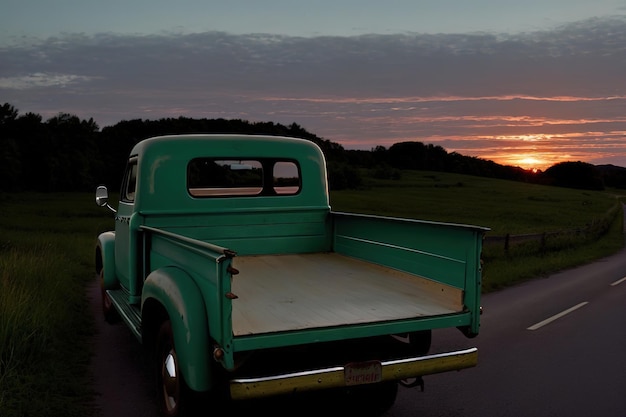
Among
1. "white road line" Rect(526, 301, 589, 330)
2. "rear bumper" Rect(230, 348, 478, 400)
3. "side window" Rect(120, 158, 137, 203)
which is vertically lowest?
"white road line" Rect(526, 301, 589, 330)

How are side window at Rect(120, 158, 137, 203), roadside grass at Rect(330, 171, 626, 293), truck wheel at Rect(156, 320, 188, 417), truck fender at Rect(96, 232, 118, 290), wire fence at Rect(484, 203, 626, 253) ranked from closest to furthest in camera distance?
truck wheel at Rect(156, 320, 188, 417)
side window at Rect(120, 158, 137, 203)
truck fender at Rect(96, 232, 118, 290)
roadside grass at Rect(330, 171, 626, 293)
wire fence at Rect(484, 203, 626, 253)

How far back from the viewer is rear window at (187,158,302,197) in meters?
6.61

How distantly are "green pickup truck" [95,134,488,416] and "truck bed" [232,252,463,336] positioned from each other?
1 centimetres

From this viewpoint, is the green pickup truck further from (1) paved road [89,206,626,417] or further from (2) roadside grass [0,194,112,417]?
(2) roadside grass [0,194,112,417]

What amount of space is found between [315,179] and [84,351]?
10.9 feet

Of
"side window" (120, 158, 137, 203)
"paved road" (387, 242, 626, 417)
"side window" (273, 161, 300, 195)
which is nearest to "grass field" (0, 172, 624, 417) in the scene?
"side window" (120, 158, 137, 203)

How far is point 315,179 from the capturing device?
22.4ft

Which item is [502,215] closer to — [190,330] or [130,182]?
[130,182]

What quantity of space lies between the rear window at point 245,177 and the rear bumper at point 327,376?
128 inches

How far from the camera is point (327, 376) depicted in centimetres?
357

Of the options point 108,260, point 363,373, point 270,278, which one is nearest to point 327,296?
point 270,278

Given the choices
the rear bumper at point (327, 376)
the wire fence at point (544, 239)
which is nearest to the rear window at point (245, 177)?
the rear bumper at point (327, 376)

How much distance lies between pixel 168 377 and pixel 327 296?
131 cm

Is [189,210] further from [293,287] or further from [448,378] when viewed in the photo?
[448,378]
